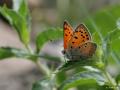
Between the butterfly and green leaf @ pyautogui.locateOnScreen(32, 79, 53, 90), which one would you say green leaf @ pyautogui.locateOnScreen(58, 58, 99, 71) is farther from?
green leaf @ pyautogui.locateOnScreen(32, 79, 53, 90)

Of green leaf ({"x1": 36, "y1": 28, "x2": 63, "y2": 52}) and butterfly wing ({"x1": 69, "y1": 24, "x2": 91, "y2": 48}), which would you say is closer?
butterfly wing ({"x1": 69, "y1": 24, "x2": 91, "y2": 48})

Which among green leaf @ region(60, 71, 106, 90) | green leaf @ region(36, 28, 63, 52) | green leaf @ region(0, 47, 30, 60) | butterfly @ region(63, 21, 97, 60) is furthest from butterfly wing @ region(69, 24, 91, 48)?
green leaf @ region(0, 47, 30, 60)

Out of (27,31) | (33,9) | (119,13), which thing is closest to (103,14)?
(119,13)

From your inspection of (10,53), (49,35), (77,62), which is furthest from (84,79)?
(10,53)

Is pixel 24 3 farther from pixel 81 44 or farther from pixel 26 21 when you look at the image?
pixel 81 44

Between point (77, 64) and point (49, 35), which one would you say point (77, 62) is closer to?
point (77, 64)

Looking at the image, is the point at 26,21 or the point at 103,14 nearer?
the point at 26,21
